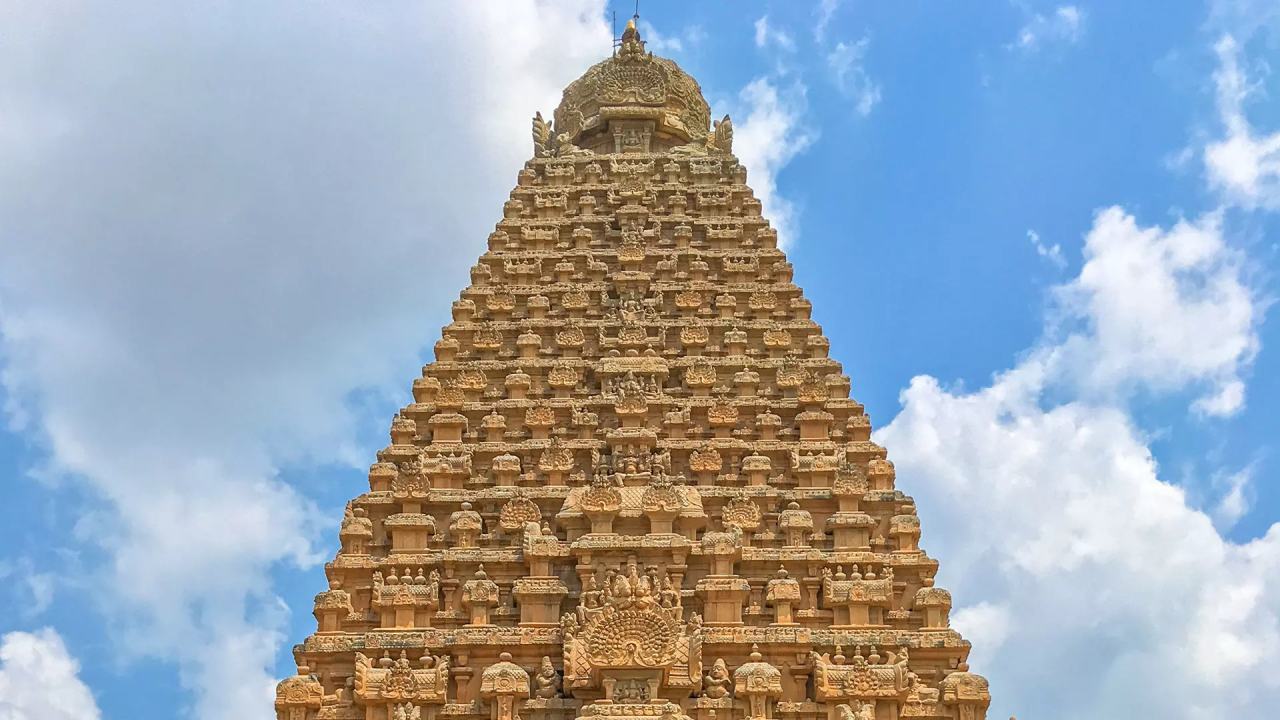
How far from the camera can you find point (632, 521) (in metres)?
21.4

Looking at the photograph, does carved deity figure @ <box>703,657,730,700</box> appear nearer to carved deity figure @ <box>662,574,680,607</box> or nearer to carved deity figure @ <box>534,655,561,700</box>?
carved deity figure @ <box>662,574,680,607</box>

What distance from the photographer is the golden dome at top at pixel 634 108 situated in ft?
107

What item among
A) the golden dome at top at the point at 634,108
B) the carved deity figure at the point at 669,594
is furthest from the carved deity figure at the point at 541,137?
the carved deity figure at the point at 669,594

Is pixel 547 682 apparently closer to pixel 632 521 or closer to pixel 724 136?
pixel 632 521

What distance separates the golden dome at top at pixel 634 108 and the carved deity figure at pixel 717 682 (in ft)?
49.5

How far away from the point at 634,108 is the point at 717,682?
53.4 ft

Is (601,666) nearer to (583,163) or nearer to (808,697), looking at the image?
(808,697)

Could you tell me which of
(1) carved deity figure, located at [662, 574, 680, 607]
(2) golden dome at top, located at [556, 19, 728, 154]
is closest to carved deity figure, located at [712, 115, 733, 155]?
(2) golden dome at top, located at [556, 19, 728, 154]

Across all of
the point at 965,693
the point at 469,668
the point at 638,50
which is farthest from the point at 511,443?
the point at 638,50

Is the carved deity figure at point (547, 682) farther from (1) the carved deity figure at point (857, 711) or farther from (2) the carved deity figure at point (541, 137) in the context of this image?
(2) the carved deity figure at point (541, 137)

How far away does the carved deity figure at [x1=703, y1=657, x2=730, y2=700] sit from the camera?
1959 cm

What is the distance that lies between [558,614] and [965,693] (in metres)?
5.50

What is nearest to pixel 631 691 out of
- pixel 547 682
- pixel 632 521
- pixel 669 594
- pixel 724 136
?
pixel 547 682

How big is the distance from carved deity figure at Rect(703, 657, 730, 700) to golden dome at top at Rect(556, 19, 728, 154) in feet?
49.5
